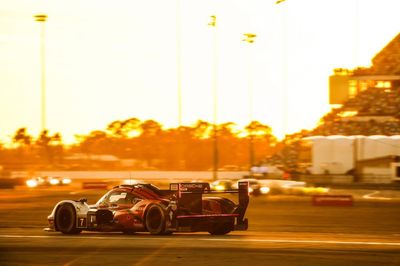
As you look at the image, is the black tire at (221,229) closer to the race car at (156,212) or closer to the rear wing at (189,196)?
the race car at (156,212)

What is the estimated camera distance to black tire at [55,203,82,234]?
19.3 meters

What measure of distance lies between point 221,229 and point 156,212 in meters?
1.70

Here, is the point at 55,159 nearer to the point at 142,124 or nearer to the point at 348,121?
the point at 142,124

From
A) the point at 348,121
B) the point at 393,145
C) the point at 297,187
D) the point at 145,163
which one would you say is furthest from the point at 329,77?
the point at 145,163

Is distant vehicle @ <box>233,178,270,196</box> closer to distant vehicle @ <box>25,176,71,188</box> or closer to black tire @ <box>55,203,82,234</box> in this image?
distant vehicle @ <box>25,176,71,188</box>

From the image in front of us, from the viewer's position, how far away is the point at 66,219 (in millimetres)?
19406

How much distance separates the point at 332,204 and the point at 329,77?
55.8m

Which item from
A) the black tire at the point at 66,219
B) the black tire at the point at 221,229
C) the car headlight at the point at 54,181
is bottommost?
the black tire at the point at 221,229

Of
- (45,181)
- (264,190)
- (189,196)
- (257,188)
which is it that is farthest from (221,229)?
(45,181)

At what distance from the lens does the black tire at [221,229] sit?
1917 cm

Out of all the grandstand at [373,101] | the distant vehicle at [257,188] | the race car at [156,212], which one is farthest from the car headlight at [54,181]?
the race car at [156,212]

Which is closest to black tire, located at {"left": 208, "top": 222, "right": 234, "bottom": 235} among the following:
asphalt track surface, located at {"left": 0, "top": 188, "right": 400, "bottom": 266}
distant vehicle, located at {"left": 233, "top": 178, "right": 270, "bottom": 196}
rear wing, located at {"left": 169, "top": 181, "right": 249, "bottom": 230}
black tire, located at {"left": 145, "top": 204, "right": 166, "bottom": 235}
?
asphalt track surface, located at {"left": 0, "top": 188, "right": 400, "bottom": 266}

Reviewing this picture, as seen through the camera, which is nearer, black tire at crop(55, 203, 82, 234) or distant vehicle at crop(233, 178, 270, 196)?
black tire at crop(55, 203, 82, 234)

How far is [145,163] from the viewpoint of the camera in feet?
461
